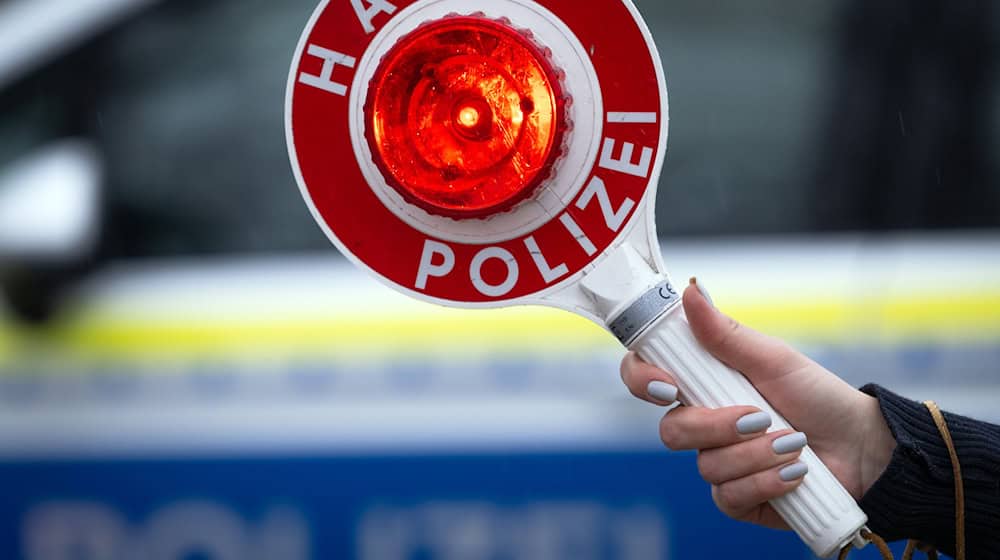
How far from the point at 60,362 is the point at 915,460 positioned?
5.17 ft

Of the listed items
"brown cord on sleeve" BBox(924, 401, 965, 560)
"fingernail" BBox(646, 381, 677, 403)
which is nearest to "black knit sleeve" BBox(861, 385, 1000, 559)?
"brown cord on sleeve" BBox(924, 401, 965, 560)

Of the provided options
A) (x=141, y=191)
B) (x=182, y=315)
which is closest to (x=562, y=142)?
(x=182, y=315)

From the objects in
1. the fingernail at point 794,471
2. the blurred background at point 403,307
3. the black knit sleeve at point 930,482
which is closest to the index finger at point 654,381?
the fingernail at point 794,471

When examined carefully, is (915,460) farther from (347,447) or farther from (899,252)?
(347,447)

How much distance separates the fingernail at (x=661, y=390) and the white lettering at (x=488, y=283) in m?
0.14

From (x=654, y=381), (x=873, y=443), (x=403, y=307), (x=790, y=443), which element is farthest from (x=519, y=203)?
(x=403, y=307)

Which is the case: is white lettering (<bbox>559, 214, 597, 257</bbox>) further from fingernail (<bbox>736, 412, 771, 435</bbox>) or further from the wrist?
the wrist

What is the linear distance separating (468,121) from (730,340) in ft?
0.92

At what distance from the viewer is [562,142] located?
2.84 feet

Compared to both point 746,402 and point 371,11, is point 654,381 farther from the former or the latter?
point 371,11

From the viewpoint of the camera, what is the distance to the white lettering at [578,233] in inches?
35.3

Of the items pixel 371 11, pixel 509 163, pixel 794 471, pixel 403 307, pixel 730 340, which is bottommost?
pixel 794 471

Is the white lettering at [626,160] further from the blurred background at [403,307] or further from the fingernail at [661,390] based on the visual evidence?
the blurred background at [403,307]

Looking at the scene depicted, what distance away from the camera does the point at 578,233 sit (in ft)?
2.95
